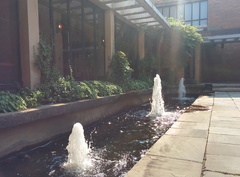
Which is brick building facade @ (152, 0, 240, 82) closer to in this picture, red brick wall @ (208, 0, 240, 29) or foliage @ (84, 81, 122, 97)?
red brick wall @ (208, 0, 240, 29)

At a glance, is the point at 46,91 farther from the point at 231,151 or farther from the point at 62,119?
the point at 231,151

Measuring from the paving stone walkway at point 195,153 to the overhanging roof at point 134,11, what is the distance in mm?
5367

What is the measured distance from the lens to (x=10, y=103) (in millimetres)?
3387

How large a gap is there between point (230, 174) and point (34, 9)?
5.35m

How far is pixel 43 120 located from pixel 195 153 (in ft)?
9.52

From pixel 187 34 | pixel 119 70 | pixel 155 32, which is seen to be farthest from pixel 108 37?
pixel 187 34

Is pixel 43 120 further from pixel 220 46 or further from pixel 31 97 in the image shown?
pixel 220 46

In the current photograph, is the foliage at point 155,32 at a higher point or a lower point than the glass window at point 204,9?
lower

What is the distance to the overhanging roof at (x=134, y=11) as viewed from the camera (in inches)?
296

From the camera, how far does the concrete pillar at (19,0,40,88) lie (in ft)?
15.5

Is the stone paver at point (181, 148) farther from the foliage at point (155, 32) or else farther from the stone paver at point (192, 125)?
the foliage at point (155, 32)

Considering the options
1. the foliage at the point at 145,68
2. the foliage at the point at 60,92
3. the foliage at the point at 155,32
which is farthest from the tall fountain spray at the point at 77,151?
the foliage at the point at 155,32

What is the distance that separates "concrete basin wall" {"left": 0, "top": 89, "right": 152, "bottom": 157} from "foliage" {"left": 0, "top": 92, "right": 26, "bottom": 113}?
217 millimetres

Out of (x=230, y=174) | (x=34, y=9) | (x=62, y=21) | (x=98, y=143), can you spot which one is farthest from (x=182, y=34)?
(x=230, y=174)
